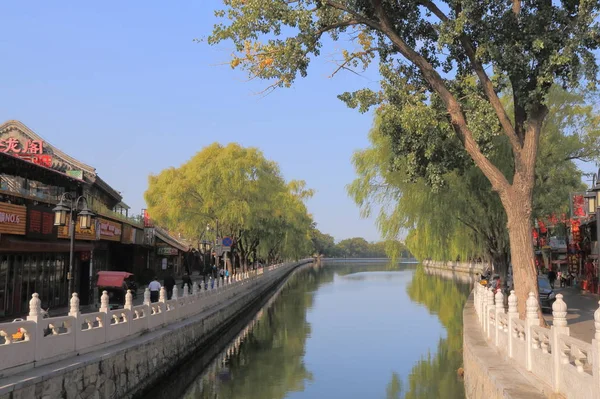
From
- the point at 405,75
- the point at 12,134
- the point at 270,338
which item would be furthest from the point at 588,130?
the point at 12,134

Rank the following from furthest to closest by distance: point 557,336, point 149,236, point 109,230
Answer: point 149,236
point 109,230
point 557,336

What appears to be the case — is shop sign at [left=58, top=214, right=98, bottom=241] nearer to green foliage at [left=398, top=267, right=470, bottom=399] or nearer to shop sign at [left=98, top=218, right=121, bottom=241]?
shop sign at [left=98, top=218, right=121, bottom=241]

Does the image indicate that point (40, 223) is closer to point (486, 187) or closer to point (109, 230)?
point (109, 230)

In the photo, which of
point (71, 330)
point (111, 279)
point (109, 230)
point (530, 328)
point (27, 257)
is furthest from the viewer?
point (109, 230)

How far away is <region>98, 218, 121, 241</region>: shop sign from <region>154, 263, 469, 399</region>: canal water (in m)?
7.18

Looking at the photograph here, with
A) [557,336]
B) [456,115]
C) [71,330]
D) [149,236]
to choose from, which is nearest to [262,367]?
[71,330]

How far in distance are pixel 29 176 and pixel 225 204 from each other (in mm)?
15105

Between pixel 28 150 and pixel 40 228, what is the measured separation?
993 cm

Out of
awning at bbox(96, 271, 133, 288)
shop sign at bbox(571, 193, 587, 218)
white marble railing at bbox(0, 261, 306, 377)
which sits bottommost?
white marble railing at bbox(0, 261, 306, 377)

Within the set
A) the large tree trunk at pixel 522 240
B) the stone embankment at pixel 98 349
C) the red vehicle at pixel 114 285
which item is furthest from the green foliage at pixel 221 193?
the large tree trunk at pixel 522 240

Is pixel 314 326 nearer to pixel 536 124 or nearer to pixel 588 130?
pixel 588 130

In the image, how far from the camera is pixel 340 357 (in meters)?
17.2

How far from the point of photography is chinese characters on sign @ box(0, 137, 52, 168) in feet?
81.2

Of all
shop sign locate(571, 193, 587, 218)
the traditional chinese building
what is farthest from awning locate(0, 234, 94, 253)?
shop sign locate(571, 193, 587, 218)
